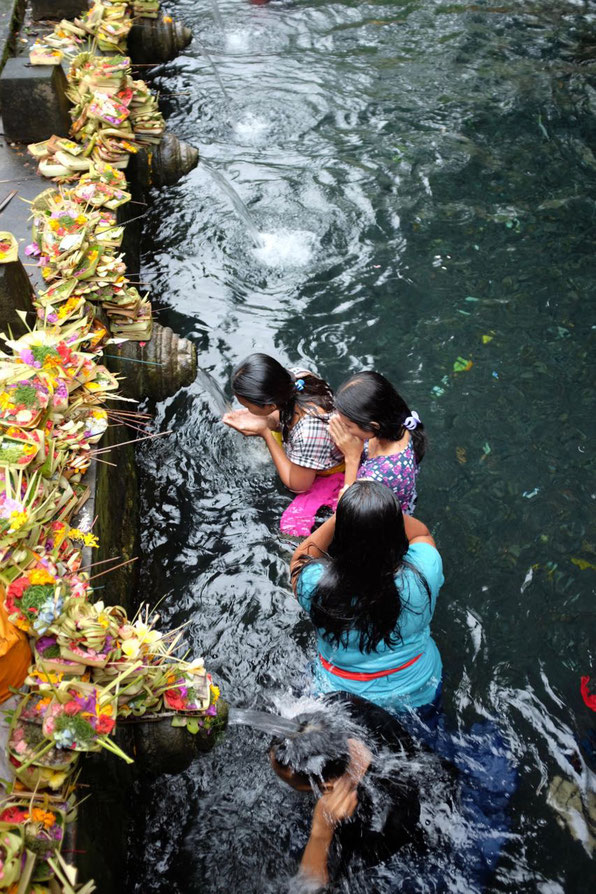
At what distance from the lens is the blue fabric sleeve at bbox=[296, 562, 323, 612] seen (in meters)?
2.62

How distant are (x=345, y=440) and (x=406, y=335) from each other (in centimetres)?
214

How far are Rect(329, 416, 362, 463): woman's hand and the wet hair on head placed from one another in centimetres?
117

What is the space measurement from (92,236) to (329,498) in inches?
79.9

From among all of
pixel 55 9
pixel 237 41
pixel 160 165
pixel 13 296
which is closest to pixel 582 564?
→ pixel 13 296

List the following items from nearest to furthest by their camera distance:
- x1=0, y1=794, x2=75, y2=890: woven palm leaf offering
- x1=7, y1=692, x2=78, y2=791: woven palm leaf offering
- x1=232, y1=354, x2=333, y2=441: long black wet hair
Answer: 1. x1=0, y1=794, x2=75, y2=890: woven palm leaf offering
2. x1=7, y1=692, x2=78, y2=791: woven palm leaf offering
3. x1=232, y1=354, x2=333, y2=441: long black wet hair

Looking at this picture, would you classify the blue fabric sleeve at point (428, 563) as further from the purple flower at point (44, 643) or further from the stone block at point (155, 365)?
the stone block at point (155, 365)

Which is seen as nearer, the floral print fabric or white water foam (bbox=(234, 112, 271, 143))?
the floral print fabric

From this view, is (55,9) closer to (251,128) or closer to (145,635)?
(251,128)


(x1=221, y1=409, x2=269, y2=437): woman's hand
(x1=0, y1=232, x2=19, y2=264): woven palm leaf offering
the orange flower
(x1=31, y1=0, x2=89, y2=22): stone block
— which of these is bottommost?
(x1=221, y1=409, x2=269, y2=437): woman's hand

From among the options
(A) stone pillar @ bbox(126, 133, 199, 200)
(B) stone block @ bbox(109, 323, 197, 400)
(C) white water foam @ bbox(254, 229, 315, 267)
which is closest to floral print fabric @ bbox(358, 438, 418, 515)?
(B) stone block @ bbox(109, 323, 197, 400)

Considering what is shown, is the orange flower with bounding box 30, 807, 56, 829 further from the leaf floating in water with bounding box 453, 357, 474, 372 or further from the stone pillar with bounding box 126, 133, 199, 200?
the stone pillar with bounding box 126, 133, 199, 200

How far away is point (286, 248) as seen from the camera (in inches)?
233

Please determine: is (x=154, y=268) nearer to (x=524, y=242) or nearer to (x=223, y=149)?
(x=223, y=149)

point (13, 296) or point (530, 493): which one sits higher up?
point (13, 296)
